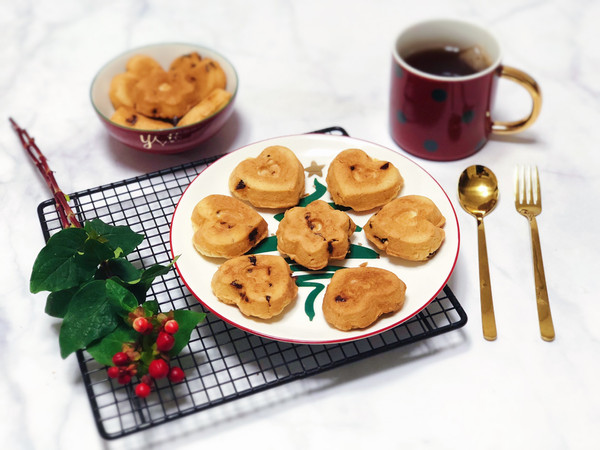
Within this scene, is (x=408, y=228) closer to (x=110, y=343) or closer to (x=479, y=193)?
(x=479, y=193)

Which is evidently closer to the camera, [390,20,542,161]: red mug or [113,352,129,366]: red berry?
[113,352,129,366]: red berry

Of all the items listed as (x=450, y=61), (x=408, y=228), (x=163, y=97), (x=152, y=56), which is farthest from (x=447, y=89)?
(x=152, y=56)

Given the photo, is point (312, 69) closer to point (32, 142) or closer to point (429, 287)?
point (32, 142)

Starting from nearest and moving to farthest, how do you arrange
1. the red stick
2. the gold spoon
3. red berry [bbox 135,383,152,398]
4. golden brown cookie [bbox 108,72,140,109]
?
red berry [bbox 135,383,152,398] → the red stick → the gold spoon → golden brown cookie [bbox 108,72,140,109]

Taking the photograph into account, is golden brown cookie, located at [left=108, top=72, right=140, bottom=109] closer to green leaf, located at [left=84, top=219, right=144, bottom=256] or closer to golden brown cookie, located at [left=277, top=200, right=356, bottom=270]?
green leaf, located at [left=84, top=219, right=144, bottom=256]

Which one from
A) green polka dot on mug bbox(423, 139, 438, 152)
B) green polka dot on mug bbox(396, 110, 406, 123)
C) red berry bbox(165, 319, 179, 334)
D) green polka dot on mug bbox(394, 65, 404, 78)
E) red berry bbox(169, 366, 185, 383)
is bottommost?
green polka dot on mug bbox(423, 139, 438, 152)

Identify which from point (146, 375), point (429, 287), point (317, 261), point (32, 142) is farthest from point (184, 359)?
point (32, 142)

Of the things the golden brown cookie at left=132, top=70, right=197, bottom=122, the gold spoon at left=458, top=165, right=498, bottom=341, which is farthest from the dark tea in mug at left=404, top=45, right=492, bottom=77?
the golden brown cookie at left=132, top=70, right=197, bottom=122
